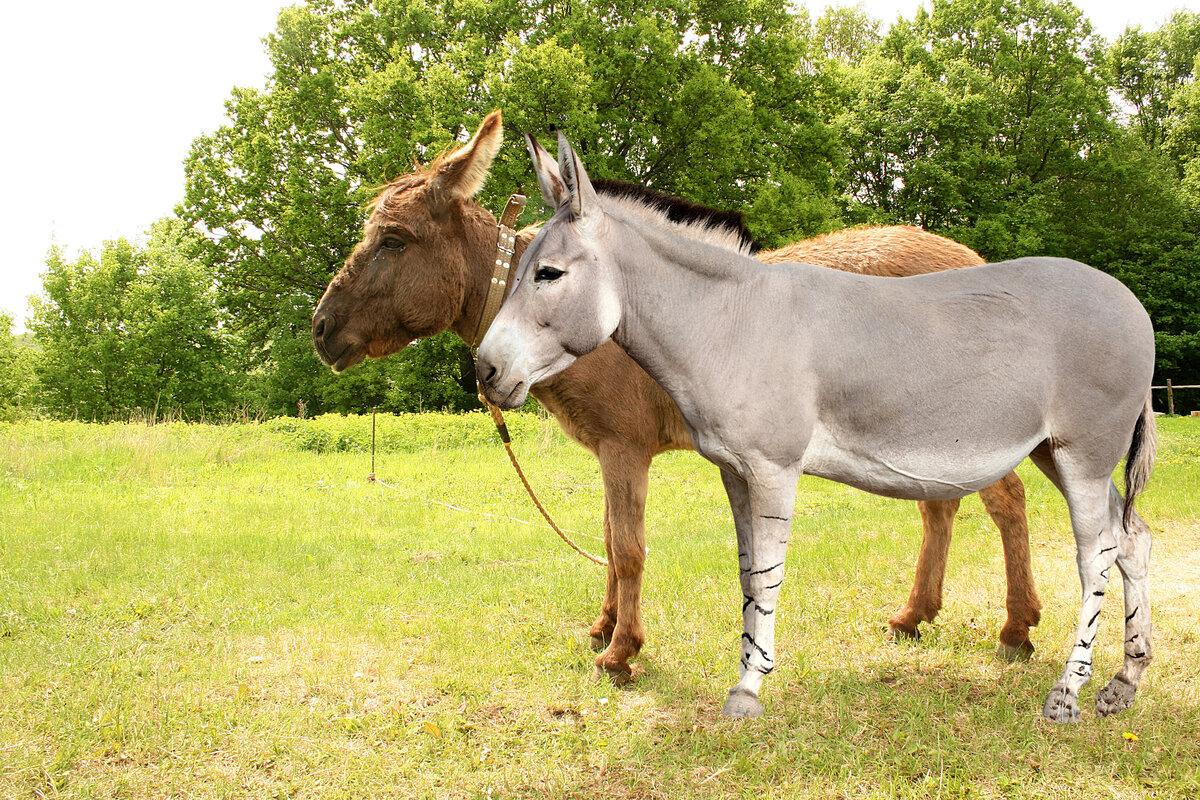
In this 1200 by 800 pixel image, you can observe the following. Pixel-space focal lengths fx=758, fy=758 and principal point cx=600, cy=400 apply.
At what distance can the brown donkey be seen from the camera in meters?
4.38

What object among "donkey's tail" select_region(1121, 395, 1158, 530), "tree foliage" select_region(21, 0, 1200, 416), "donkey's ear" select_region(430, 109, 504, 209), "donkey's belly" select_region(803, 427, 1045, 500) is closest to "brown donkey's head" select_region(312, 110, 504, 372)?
"donkey's ear" select_region(430, 109, 504, 209)

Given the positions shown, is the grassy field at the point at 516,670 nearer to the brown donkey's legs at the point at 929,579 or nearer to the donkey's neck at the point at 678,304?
the brown donkey's legs at the point at 929,579

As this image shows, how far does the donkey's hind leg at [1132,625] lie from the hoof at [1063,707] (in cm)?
21

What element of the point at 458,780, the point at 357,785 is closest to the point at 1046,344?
the point at 458,780

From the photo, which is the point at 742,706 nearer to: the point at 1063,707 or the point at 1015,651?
the point at 1063,707

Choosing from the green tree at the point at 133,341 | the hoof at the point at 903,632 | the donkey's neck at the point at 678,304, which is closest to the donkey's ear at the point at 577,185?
the donkey's neck at the point at 678,304

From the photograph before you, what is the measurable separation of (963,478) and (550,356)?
6.14 feet

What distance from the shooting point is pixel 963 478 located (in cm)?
330

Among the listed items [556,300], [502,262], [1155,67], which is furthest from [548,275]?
[1155,67]

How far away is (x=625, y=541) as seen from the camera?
4.38 meters

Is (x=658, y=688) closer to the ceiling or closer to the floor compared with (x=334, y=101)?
closer to the floor

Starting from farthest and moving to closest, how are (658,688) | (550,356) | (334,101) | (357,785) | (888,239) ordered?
(334,101)
(888,239)
(658,688)
(357,785)
(550,356)

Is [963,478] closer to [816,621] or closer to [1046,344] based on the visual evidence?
[1046,344]

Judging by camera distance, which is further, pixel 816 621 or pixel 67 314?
pixel 67 314
